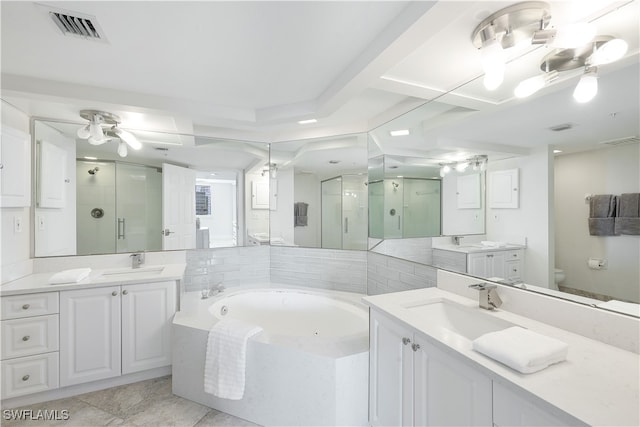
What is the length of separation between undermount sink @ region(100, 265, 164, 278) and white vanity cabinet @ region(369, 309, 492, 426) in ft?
6.73

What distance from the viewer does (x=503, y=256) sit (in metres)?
1.59

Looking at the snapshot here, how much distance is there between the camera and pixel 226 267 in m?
3.12

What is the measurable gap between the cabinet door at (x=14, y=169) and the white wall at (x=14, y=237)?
0.25 feet

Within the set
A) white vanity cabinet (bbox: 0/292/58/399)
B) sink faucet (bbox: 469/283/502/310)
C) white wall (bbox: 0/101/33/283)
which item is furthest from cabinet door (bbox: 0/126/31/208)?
sink faucet (bbox: 469/283/502/310)

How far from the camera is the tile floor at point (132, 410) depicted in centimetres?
190

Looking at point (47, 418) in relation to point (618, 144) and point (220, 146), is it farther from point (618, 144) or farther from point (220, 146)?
point (618, 144)

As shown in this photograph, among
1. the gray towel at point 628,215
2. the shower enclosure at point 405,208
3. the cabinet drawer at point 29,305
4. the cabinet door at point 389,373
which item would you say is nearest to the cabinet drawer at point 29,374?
the cabinet drawer at point 29,305

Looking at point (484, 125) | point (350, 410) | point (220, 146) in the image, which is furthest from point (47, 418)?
point (484, 125)

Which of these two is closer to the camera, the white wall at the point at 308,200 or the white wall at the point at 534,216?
the white wall at the point at 534,216

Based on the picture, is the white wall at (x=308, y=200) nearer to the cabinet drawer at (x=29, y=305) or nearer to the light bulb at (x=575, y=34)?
the cabinet drawer at (x=29, y=305)

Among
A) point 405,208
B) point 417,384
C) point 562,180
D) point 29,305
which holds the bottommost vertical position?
point 417,384

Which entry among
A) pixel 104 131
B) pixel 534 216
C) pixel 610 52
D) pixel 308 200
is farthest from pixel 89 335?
pixel 610 52

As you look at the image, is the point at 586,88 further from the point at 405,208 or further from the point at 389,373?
the point at 389,373

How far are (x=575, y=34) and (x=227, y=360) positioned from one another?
2484mm
